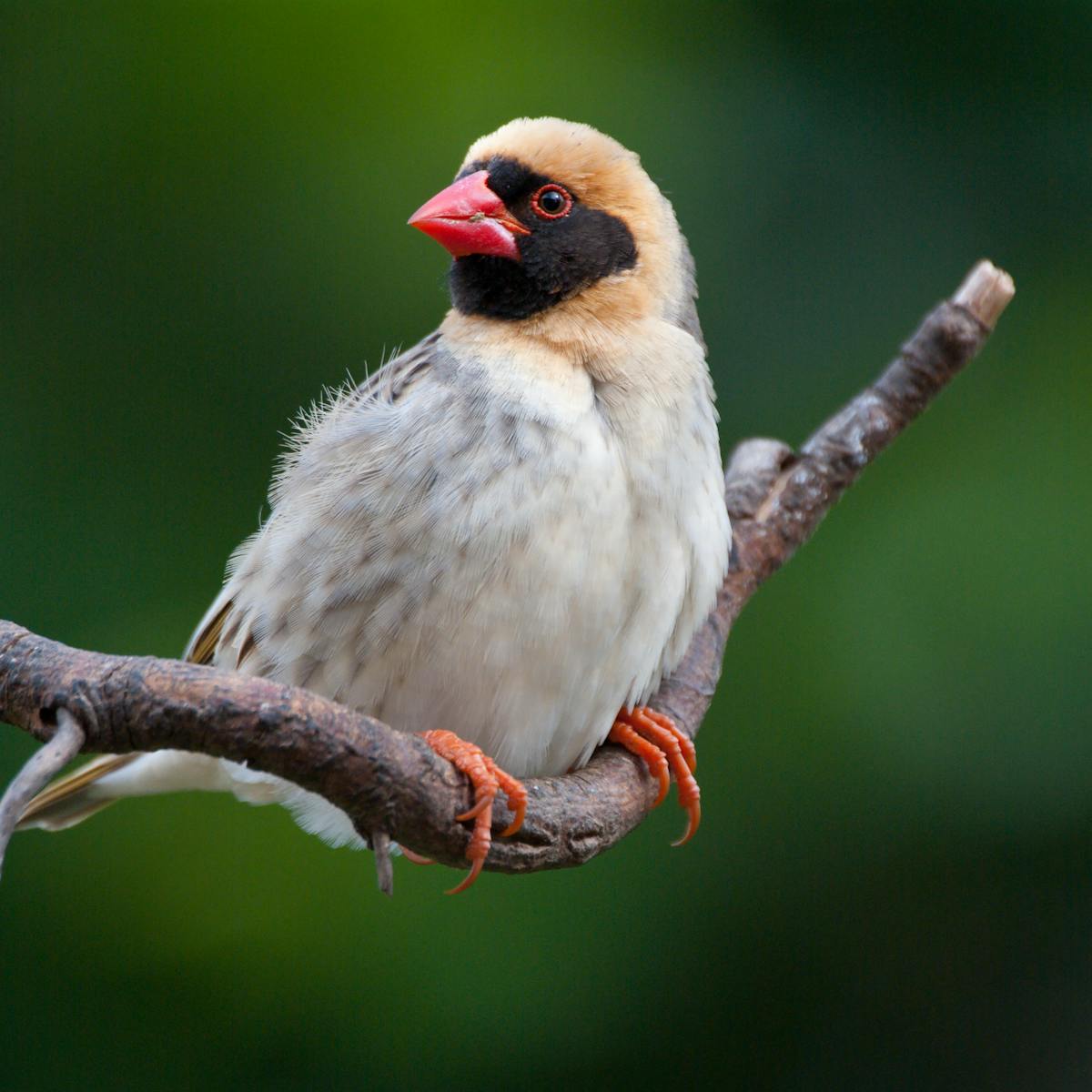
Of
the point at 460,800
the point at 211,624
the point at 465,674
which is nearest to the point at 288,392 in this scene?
the point at 211,624

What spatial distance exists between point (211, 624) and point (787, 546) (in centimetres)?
108

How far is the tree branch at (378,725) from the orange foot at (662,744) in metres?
0.02

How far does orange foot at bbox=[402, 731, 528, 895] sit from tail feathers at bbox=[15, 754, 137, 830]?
0.92 metres

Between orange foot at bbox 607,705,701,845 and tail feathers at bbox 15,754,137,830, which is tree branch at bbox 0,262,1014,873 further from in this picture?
tail feathers at bbox 15,754,137,830

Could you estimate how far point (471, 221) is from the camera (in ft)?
7.36

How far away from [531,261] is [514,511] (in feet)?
1.59

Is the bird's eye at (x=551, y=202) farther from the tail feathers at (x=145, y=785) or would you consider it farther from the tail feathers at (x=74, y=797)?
the tail feathers at (x=74, y=797)

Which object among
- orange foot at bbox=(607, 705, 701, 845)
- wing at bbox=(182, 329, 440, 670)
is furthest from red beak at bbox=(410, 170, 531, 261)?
orange foot at bbox=(607, 705, 701, 845)

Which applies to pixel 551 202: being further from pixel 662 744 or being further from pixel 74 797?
pixel 74 797

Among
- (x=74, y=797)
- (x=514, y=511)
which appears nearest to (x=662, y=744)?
(x=514, y=511)

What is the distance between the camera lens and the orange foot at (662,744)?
2289mm

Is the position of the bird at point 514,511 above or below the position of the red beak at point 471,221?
below

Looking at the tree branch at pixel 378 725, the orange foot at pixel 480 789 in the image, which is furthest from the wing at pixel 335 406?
the tree branch at pixel 378 725

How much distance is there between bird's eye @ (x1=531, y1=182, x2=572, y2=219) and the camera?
230 centimetres
